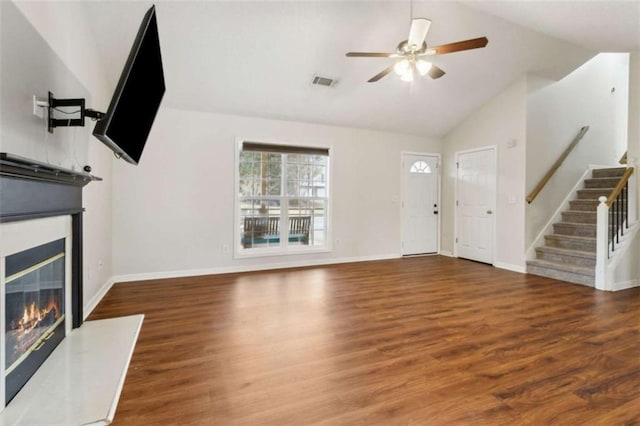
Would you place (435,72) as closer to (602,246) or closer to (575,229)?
(602,246)

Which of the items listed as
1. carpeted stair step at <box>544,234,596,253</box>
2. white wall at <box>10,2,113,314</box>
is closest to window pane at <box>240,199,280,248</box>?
white wall at <box>10,2,113,314</box>

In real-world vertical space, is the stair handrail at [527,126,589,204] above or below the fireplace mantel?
above

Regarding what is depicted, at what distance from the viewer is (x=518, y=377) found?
191 cm

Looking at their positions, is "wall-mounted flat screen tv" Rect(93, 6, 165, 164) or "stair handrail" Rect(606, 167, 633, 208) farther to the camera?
"stair handrail" Rect(606, 167, 633, 208)

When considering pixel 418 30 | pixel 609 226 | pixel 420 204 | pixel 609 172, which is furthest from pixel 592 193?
pixel 418 30

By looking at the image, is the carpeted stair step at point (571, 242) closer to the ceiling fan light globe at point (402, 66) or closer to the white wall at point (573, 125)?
the white wall at point (573, 125)

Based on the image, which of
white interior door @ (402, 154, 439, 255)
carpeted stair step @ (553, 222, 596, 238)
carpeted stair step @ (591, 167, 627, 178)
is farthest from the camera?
white interior door @ (402, 154, 439, 255)

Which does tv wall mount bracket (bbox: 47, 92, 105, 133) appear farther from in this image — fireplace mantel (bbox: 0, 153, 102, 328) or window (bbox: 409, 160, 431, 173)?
window (bbox: 409, 160, 431, 173)

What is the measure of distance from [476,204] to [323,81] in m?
3.43

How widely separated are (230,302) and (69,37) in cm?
268

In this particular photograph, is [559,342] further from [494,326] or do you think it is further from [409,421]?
[409,421]

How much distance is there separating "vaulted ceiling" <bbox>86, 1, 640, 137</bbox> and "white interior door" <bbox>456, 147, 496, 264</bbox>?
1.11 metres

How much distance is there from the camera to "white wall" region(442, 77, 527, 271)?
4754 millimetres

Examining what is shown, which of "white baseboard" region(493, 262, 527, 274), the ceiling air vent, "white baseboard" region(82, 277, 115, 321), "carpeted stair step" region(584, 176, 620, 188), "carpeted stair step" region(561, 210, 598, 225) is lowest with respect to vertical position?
"white baseboard" region(82, 277, 115, 321)
